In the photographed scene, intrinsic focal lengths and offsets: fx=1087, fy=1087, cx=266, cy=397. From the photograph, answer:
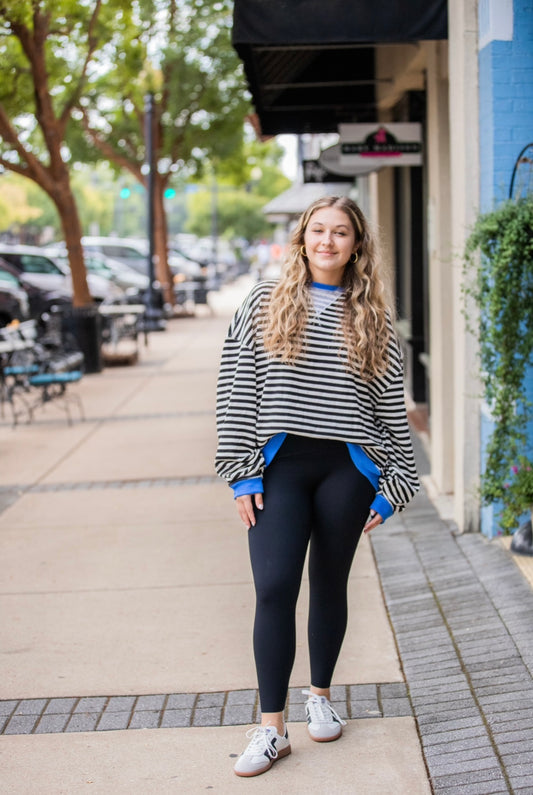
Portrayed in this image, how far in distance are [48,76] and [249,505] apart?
1261 centimetres

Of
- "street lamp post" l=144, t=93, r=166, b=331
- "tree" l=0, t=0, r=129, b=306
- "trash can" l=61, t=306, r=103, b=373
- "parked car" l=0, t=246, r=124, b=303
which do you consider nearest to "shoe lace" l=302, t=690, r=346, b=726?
"tree" l=0, t=0, r=129, b=306

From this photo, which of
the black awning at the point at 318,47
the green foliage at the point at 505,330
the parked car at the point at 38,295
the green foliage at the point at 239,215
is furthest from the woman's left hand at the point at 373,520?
the green foliage at the point at 239,215

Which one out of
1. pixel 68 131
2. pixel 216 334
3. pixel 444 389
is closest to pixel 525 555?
pixel 444 389

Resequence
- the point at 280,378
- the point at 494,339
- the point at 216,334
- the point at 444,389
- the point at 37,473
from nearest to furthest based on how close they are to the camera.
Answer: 1. the point at 280,378
2. the point at 494,339
3. the point at 444,389
4. the point at 37,473
5. the point at 216,334

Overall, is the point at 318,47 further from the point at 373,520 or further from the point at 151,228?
the point at 151,228

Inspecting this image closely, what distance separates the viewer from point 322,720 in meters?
3.69

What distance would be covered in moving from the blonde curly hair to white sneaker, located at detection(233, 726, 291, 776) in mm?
1191

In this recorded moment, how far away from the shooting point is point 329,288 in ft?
11.5

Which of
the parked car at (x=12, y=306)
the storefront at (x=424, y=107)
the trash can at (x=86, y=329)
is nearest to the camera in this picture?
the storefront at (x=424, y=107)

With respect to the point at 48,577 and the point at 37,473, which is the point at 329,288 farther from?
the point at 37,473

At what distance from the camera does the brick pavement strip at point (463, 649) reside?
136 inches

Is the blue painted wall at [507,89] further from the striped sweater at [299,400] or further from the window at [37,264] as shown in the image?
the window at [37,264]

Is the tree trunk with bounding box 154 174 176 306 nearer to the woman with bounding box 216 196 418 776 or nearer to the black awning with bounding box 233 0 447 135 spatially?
the black awning with bounding box 233 0 447 135

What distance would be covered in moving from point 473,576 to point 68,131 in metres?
22.8
